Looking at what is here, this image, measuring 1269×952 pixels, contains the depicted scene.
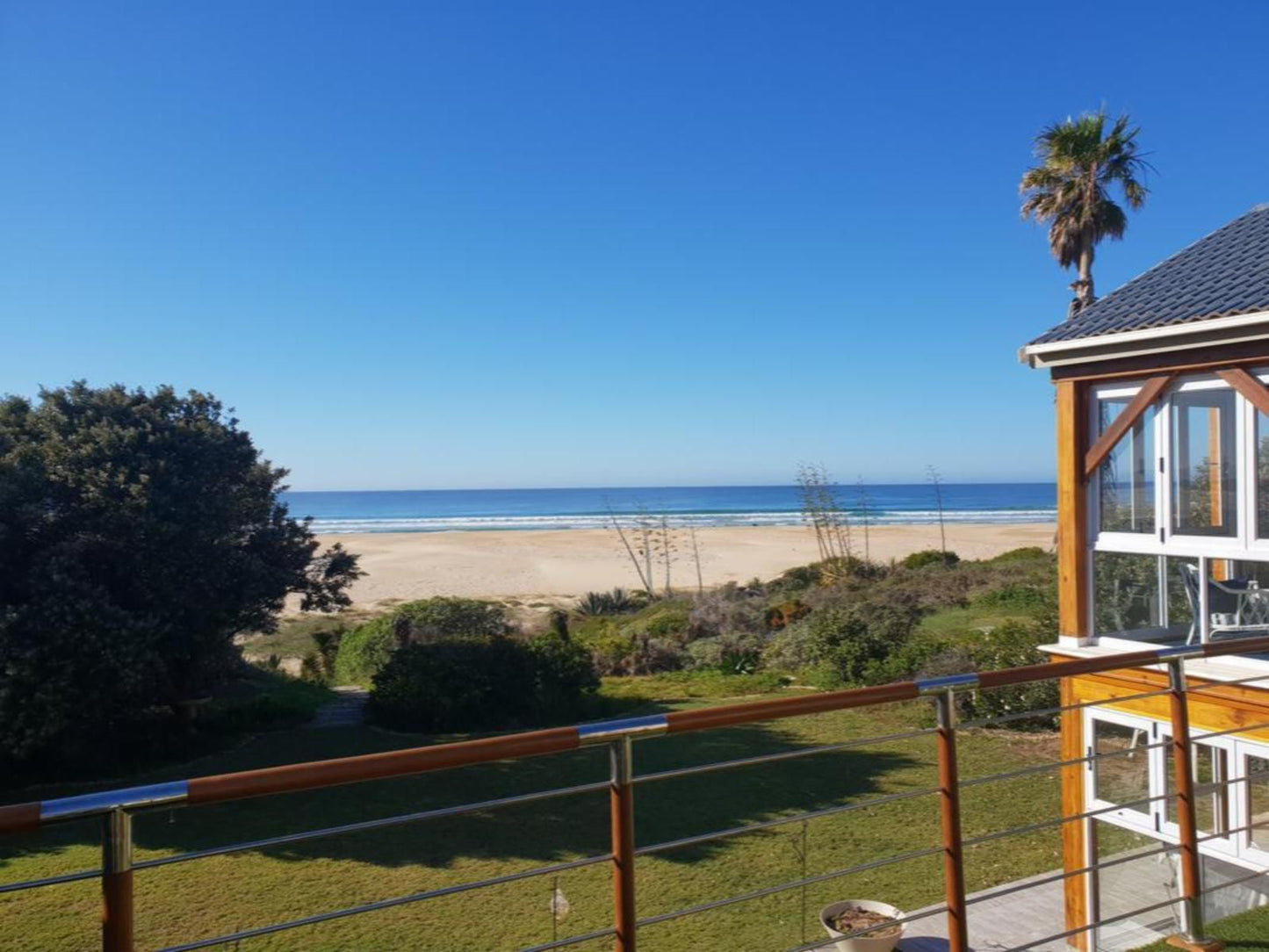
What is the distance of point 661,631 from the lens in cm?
1828

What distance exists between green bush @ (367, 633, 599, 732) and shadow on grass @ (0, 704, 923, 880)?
3.70ft

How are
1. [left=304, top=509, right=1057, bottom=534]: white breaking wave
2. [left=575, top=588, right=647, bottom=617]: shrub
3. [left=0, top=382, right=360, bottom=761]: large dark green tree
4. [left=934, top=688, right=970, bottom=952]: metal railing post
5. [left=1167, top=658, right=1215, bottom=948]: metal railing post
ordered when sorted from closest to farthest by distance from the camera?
[left=934, top=688, right=970, bottom=952]: metal railing post
[left=1167, top=658, right=1215, bottom=948]: metal railing post
[left=0, top=382, right=360, bottom=761]: large dark green tree
[left=575, top=588, right=647, bottom=617]: shrub
[left=304, top=509, right=1057, bottom=534]: white breaking wave

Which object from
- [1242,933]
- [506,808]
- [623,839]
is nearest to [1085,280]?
[506,808]

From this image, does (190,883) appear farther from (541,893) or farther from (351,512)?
(351,512)

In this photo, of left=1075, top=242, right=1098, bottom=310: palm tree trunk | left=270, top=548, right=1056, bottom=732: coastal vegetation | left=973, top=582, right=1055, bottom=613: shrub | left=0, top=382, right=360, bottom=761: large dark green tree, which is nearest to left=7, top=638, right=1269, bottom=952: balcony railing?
left=0, top=382, right=360, bottom=761: large dark green tree

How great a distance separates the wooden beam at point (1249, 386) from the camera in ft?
16.8

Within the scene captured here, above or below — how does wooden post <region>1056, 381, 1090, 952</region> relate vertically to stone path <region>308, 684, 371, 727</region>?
above

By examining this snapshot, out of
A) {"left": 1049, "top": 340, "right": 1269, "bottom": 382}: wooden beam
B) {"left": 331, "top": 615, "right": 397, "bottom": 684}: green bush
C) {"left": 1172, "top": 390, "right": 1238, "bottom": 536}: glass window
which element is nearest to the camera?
{"left": 1049, "top": 340, "right": 1269, "bottom": 382}: wooden beam

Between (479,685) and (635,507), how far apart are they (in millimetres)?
69781

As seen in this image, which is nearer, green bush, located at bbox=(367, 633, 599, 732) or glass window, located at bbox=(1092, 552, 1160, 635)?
glass window, located at bbox=(1092, 552, 1160, 635)

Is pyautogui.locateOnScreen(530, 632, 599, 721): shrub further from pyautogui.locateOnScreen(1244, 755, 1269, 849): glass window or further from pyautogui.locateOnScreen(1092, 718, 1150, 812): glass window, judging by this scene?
pyautogui.locateOnScreen(1244, 755, 1269, 849): glass window

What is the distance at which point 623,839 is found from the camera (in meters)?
2.10

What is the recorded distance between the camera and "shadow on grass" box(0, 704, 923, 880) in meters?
7.83

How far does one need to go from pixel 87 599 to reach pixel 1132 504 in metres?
9.29
